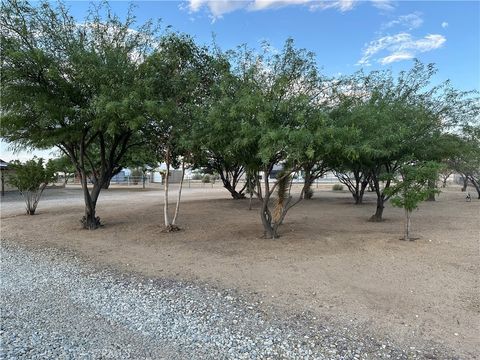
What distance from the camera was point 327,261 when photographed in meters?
6.49

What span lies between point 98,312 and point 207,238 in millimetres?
4807

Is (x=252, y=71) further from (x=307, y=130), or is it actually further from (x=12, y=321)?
(x=12, y=321)

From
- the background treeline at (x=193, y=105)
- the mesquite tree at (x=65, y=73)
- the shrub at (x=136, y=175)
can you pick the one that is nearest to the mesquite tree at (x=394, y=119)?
the background treeline at (x=193, y=105)

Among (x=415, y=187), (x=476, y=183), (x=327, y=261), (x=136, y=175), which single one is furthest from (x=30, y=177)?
(x=136, y=175)

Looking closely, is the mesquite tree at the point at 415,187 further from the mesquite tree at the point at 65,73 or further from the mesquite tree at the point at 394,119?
the mesquite tree at the point at 65,73

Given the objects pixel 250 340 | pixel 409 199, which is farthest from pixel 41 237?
pixel 409 199

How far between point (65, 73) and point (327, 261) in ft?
23.3

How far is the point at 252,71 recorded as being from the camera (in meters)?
7.81

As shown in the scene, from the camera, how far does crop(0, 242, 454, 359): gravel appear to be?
3205 mm

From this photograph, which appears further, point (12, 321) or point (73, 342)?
point (12, 321)

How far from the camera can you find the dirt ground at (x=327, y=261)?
13.5 feet

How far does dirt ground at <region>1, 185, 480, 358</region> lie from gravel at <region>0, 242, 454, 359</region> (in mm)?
359

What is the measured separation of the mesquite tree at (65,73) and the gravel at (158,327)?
4.06 m

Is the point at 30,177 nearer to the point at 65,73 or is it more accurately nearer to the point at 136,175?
the point at 65,73
